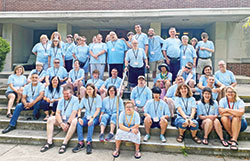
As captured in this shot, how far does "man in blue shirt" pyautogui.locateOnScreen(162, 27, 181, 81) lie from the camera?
6.22 meters

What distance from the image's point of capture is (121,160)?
3754 millimetres

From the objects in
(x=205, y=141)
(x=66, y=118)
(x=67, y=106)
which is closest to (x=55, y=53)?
(x=67, y=106)

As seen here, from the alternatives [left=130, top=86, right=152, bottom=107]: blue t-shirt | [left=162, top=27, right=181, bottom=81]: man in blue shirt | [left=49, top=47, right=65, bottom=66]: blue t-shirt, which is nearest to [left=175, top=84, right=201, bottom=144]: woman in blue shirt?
[left=130, top=86, right=152, bottom=107]: blue t-shirt

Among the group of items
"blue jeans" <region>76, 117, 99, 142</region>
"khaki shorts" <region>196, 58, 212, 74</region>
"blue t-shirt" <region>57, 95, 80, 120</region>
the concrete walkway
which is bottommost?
the concrete walkway

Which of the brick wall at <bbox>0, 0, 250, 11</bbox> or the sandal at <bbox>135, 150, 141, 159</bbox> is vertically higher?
the brick wall at <bbox>0, 0, 250, 11</bbox>

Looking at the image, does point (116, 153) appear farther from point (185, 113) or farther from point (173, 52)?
point (173, 52)

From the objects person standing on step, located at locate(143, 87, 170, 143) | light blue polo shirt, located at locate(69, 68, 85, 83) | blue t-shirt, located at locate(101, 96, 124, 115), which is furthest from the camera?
light blue polo shirt, located at locate(69, 68, 85, 83)

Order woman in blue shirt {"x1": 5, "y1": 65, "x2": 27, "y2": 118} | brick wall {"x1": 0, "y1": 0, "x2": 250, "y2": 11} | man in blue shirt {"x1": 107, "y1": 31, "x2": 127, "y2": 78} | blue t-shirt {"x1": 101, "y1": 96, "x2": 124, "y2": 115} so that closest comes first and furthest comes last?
blue t-shirt {"x1": 101, "y1": 96, "x2": 124, "y2": 115} < woman in blue shirt {"x1": 5, "y1": 65, "x2": 27, "y2": 118} < man in blue shirt {"x1": 107, "y1": 31, "x2": 127, "y2": 78} < brick wall {"x1": 0, "y1": 0, "x2": 250, "y2": 11}

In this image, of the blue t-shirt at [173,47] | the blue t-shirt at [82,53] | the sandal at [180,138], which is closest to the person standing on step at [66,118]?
the blue t-shirt at [82,53]

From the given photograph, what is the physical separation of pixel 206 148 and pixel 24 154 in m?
3.59

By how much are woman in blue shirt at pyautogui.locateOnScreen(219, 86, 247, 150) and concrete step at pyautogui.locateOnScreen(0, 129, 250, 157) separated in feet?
0.69

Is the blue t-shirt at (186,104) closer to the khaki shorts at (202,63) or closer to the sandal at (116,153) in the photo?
the sandal at (116,153)

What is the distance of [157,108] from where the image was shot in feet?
14.7

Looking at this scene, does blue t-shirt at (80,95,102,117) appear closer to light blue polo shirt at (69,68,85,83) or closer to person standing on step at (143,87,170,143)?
person standing on step at (143,87,170,143)
